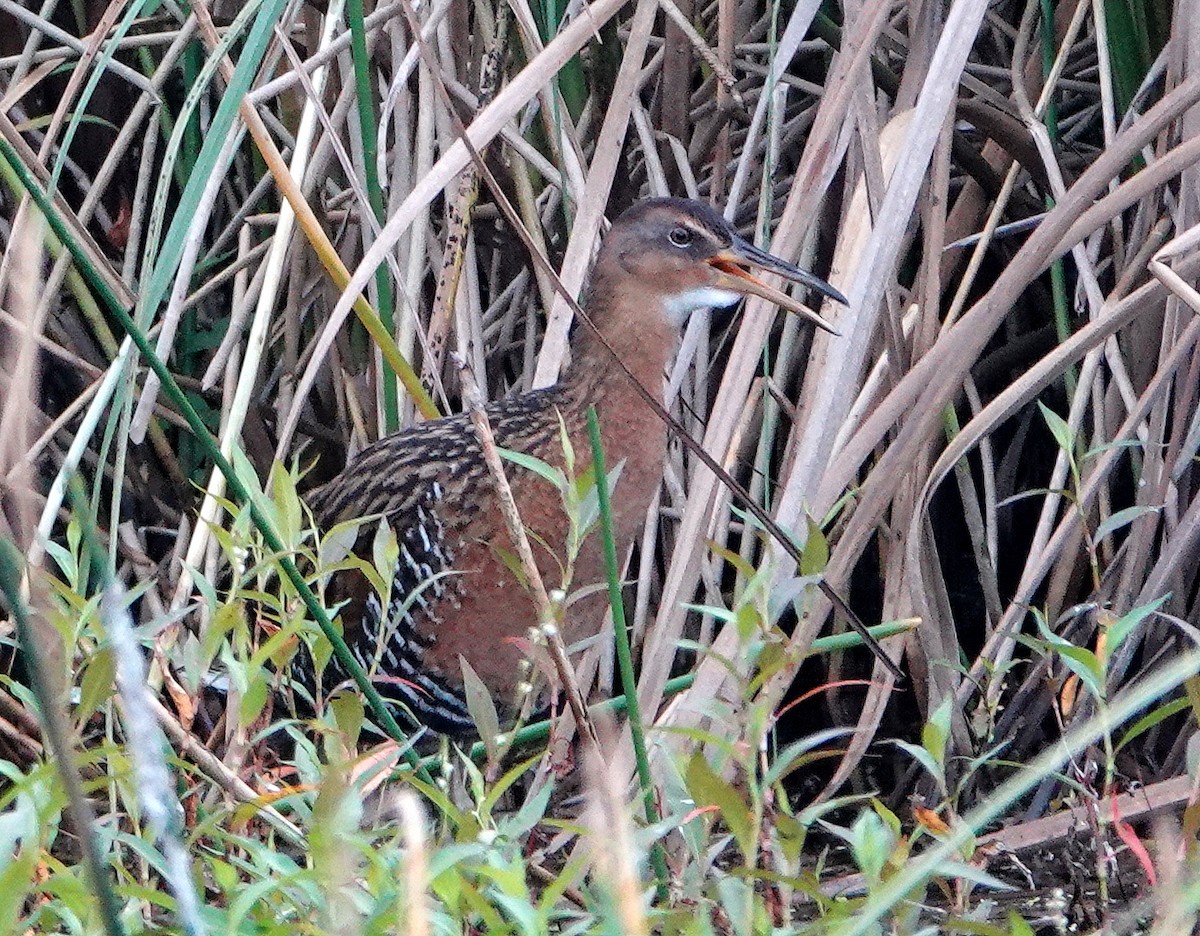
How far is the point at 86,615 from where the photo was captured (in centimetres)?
161

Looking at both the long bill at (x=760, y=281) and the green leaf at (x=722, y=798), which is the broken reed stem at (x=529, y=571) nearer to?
the green leaf at (x=722, y=798)

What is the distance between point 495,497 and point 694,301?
459 millimetres

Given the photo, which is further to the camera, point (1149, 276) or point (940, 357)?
point (1149, 276)

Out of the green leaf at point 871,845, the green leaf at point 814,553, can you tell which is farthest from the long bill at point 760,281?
the green leaf at point 871,845

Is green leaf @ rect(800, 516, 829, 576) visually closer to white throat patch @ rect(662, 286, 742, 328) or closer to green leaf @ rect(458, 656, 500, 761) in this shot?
green leaf @ rect(458, 656, 500, 761)

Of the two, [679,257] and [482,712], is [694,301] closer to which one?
[679,257]

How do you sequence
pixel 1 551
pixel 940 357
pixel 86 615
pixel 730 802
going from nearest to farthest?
pixel 1 551 < pixel 730 802 < pixel 86 615 < pixel 940 357

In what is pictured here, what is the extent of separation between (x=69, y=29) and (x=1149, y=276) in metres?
2.09

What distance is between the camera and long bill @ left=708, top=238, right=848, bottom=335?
246 cm

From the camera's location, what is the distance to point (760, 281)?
2.85 m

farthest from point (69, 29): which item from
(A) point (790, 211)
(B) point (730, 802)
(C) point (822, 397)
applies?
(B) point (730, 802)

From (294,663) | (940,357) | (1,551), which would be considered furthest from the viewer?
(294,663)

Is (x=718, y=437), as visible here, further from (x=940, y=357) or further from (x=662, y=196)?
(x=662, y=196)

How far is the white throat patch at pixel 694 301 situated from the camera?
111 inches
